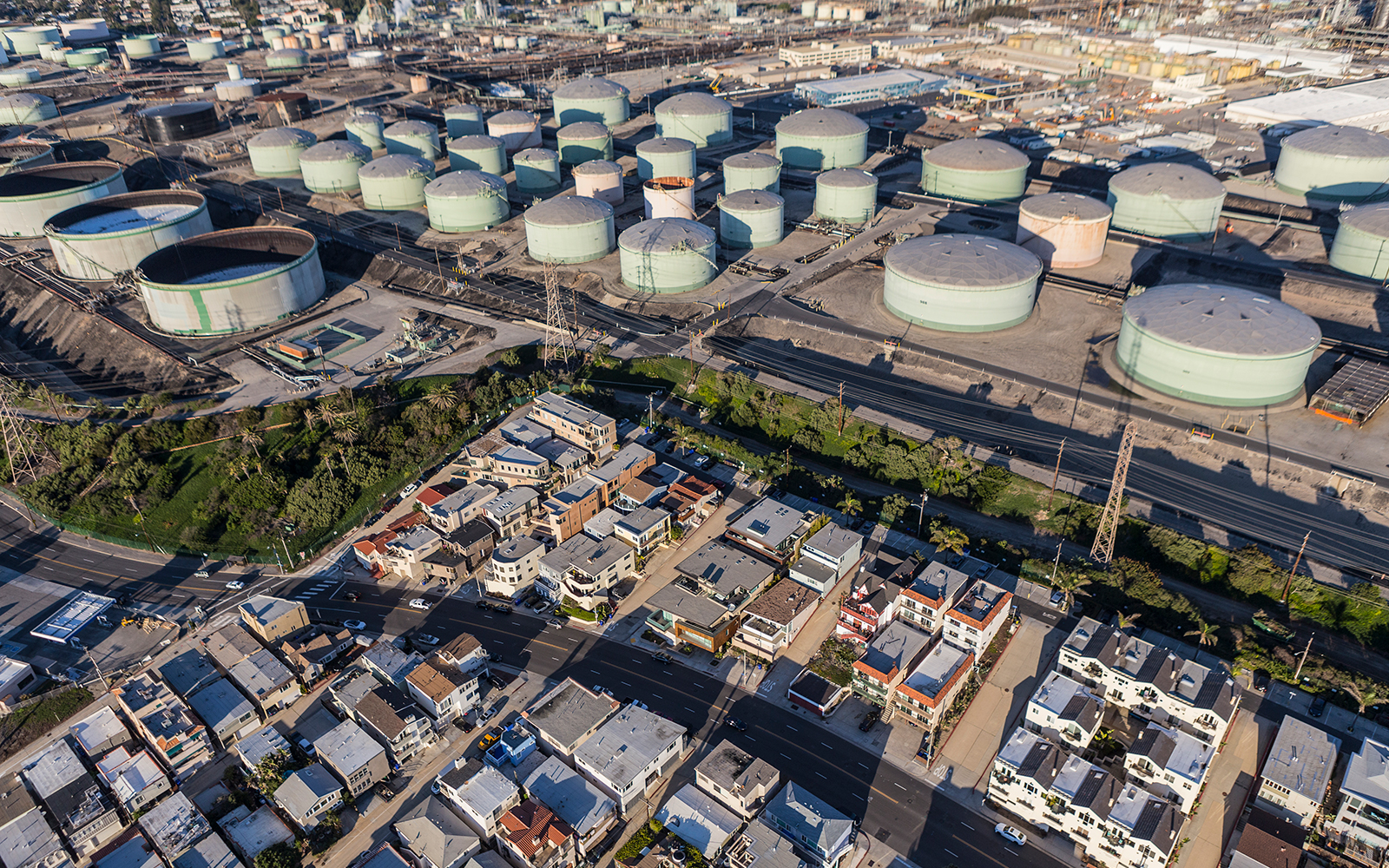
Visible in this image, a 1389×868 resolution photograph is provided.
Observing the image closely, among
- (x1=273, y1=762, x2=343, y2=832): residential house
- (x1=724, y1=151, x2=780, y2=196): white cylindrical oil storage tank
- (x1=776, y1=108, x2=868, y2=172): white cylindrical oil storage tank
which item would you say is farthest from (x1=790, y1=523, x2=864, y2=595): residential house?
(x1=776, y1=108, x2=868, y2=172): white cylindrical oil storage tank

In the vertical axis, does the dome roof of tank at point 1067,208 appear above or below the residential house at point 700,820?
above

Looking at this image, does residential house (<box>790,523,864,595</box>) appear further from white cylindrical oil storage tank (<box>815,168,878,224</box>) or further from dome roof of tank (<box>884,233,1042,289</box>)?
white cylindrical oil storage tank (<box>815,168,878,224</box>)

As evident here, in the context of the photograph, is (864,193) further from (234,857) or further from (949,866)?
(234,857)

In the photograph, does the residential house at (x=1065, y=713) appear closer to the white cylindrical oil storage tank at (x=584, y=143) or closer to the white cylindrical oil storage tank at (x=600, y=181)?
the white cylindrical oil storage tank at (x=600, y=181)

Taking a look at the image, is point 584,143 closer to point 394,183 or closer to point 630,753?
point 394,183

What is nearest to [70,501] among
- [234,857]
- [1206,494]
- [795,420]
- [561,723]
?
[234,857]

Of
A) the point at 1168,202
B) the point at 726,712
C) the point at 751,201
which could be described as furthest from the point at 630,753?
the point at 1168,202

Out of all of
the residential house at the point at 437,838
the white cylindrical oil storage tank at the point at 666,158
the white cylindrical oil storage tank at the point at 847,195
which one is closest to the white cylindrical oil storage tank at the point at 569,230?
the white cylindrical oil storage tank at the point at 666,158
